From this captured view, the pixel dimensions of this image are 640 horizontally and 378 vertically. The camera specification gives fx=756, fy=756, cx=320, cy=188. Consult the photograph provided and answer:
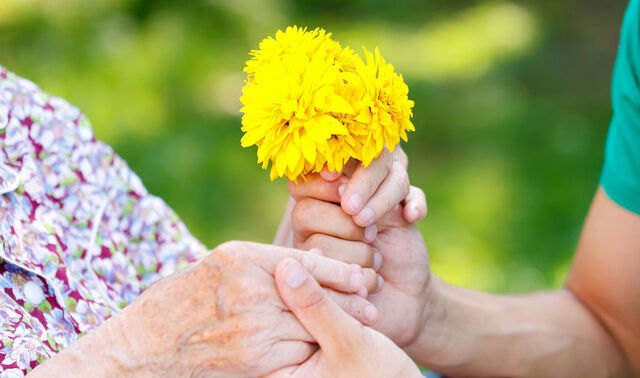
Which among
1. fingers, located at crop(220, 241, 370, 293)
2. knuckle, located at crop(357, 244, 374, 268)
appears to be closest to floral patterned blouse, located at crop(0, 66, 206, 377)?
fingers, located at crop(220, 241, 370, 293)

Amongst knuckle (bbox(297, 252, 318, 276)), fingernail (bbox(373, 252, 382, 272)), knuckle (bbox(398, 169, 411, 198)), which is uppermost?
knuckle (bbox(398, 169, 411, 198))

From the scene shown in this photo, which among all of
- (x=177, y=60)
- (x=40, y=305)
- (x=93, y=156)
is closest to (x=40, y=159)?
(x=93, y=156)

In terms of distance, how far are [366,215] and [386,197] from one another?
7cm

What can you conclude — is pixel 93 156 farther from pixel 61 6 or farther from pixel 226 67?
pixel 61 6

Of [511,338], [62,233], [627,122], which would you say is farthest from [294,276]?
[627,122]

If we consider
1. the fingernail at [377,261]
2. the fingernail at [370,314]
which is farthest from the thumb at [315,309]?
the fingernail at [377,261]

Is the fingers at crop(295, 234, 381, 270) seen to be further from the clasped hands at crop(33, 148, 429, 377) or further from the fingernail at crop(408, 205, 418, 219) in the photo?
the fingernail at crop(408, 205, 418, 219)

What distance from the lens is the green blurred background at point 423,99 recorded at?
3.93 m

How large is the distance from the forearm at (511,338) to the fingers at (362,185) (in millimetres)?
459

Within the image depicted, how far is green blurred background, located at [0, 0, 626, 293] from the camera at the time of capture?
12.9 feet

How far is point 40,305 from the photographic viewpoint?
1584 millimetres

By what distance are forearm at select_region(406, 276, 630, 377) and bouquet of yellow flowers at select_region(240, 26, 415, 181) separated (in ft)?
1.97

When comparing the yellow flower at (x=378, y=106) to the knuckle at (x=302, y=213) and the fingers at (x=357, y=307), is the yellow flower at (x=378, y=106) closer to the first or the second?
the knuckle at (x=302, y=213)

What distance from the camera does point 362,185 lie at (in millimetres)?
1594
